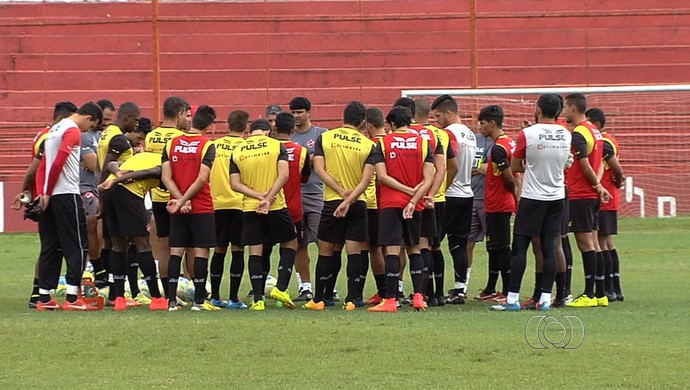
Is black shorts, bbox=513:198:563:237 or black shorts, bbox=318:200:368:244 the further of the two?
black shorts, bbox=318:200:368:244

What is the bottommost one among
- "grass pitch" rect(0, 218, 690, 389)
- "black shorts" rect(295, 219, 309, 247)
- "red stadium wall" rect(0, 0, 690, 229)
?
"grass pitch" rect(0, 218, 690, 389)

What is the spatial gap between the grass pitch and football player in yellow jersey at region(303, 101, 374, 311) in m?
0.59

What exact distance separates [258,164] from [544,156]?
2.96 meters

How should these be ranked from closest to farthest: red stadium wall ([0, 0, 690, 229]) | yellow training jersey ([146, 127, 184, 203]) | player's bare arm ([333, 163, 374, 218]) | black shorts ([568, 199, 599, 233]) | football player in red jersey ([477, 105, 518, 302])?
player's bare arm ([333, 163, 374, 218])
yellow training jersey ([146, 127, 184, 203])
black shorts ([568, 199, 599, 233])
football player in red jersey ([477, 105, 518, 302])
red stadium wall ([0, 0, 690, 229])

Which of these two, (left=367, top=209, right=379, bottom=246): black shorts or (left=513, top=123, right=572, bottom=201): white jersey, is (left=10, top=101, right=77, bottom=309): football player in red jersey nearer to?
(left=367, top=209, right=379, bottom=246): black shorts

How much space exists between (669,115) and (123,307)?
1959cm

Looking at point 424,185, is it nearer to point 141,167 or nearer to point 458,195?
point 458,195

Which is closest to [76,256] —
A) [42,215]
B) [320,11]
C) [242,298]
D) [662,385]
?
[42,215]

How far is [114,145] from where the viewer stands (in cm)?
1243

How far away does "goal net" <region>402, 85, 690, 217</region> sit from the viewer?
2680 cm

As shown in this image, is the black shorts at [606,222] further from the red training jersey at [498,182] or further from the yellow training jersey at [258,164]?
the yellow training jersey at [258,164]

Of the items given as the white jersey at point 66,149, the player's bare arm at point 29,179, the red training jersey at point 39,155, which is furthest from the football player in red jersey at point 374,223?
the player's bare arm at point 29,179

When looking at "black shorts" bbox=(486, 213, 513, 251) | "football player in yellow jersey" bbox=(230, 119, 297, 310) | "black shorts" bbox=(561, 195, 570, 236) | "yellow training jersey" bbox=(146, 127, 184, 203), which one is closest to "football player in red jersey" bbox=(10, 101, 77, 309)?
"yellow training jersey" bbox=(146, 127, 184, 203)

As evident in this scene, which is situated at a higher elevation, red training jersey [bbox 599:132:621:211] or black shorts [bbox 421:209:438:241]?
red training jersey [bbox 599:132:621:211]
